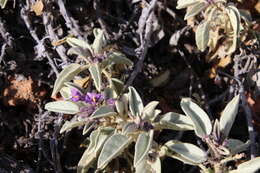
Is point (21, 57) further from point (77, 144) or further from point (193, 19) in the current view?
point (193, 19)

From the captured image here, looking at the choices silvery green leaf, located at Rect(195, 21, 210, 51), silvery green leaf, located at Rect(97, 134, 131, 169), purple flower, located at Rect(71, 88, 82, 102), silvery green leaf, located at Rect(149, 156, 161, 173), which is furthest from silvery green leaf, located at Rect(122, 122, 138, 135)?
silvery green leaf, located at Rect(195, 21, 210, 51)

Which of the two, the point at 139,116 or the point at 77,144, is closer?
the point at 139,116

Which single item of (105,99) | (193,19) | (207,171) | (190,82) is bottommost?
(207,171)

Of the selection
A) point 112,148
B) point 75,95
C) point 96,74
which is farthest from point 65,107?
point 112,148

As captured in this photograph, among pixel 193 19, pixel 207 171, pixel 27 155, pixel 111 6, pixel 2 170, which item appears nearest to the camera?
pixel 207 171

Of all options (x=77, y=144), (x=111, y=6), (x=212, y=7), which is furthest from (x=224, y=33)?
(x=77, y=144)
